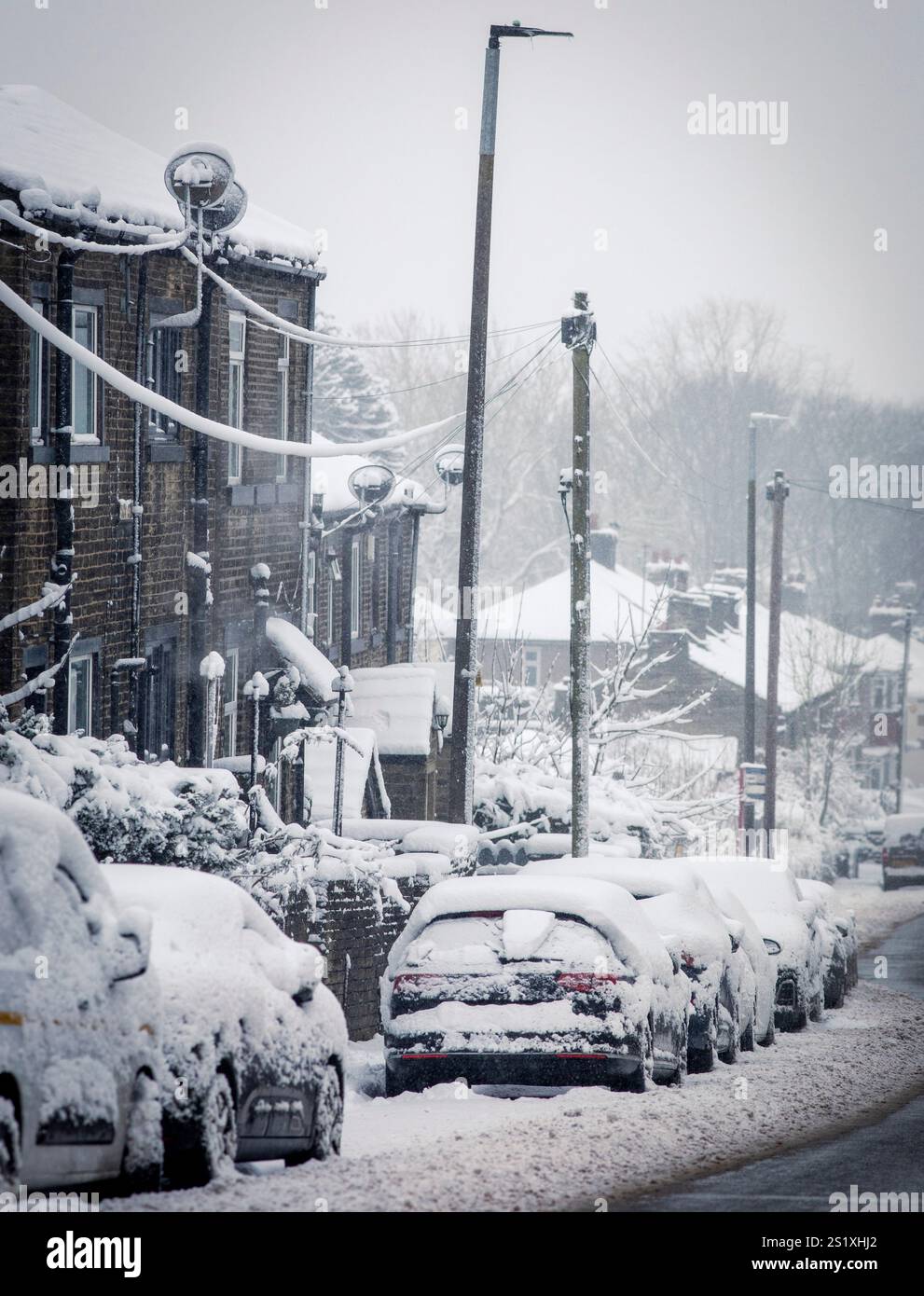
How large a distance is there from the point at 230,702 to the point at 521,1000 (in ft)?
37.1

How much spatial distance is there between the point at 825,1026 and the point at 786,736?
149 ft

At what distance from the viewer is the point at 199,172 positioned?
57.3ft

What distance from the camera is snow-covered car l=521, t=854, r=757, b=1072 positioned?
1494 cm

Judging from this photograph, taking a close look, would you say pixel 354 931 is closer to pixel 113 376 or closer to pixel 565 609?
pixel 113 376

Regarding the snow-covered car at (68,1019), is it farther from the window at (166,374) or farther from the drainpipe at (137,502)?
the window at (166,374)

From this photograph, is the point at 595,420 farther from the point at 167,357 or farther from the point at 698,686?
the point at 167,357

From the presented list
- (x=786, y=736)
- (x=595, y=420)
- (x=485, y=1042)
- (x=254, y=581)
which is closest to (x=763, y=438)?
(x=595, y=420)

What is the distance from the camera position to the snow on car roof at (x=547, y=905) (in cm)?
1224

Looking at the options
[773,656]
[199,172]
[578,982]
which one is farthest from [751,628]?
[578,982]

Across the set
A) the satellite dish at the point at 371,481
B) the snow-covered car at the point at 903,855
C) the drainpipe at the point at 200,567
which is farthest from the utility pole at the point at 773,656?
the drainpipe at the point at 200,567

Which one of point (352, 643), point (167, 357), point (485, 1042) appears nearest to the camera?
point (485, 1042)

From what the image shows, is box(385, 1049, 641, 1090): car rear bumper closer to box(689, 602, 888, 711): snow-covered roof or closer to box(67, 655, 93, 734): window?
box(67, 655, 93, 734): window

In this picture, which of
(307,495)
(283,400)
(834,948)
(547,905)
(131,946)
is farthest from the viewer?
(307,495)

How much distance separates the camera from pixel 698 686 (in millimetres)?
64375
